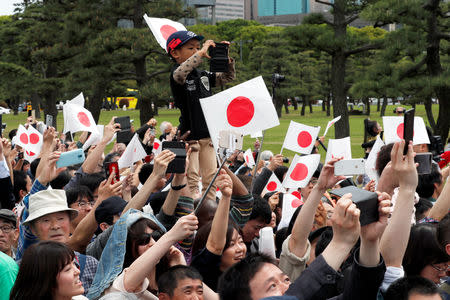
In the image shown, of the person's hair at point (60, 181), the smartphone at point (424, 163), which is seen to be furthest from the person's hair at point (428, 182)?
the person's hair at point (60, 181)

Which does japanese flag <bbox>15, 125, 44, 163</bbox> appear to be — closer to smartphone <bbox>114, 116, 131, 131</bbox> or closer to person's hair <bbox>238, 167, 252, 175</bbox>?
smartphone <bbox>114, 116, 131, 131</bbox>

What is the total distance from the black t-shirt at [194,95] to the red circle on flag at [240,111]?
1.33 meters

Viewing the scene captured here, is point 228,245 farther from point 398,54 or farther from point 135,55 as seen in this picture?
point 135,55

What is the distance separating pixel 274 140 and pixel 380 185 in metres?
17.4

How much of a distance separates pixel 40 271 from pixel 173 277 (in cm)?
55

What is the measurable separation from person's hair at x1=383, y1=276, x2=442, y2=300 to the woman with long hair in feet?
4.13

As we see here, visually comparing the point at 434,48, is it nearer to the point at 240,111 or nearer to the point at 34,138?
the point at 34,138

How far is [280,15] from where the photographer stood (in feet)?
324

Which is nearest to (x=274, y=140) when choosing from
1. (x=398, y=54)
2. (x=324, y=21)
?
(x=324, y=21)

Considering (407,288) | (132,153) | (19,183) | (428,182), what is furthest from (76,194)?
(407,288)

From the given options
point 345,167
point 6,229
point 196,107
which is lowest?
point 6,229

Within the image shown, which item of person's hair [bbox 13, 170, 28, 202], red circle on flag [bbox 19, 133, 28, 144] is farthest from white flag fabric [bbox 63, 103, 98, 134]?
person's hair [bbox 13, 170, 28, 202]

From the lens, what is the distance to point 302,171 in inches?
203

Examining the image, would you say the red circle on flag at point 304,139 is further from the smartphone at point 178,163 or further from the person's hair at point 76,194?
the smartphone at point 178,163
